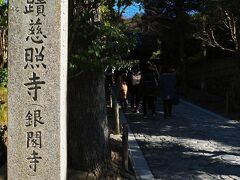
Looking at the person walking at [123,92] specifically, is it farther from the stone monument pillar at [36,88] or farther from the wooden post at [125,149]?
the stone monument pillar at [36,88]

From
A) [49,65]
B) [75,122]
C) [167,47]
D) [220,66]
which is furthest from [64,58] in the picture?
[167,47]

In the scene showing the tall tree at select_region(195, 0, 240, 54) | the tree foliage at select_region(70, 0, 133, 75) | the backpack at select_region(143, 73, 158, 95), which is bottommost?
the backpack at select_region(143, 73, 158, 95)

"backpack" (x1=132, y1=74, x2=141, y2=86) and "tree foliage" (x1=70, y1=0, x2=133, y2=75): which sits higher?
"tree foliage" (x1=70, y1=0, x2=133, y2=75)

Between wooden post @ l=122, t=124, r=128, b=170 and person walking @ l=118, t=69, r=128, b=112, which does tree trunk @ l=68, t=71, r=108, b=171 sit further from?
person walking @ l=118, t=69, r=128, b=112

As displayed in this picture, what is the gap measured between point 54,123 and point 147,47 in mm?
22819

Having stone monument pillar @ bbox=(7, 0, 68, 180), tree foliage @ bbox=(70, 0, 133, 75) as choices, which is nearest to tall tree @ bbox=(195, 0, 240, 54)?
tree foliage @ bbox=(70, 0, 133, 75)

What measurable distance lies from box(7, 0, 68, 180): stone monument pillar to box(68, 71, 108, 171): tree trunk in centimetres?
195

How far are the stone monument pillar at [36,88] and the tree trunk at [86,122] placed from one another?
1954mm

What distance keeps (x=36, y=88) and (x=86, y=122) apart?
2.22 metres

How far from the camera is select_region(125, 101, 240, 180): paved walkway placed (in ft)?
25.7

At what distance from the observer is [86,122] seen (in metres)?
7.04

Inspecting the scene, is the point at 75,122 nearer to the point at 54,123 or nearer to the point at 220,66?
the point at 54,123

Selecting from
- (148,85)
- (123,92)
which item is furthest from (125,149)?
(123,92)

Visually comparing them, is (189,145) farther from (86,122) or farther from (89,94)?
(89,94)
